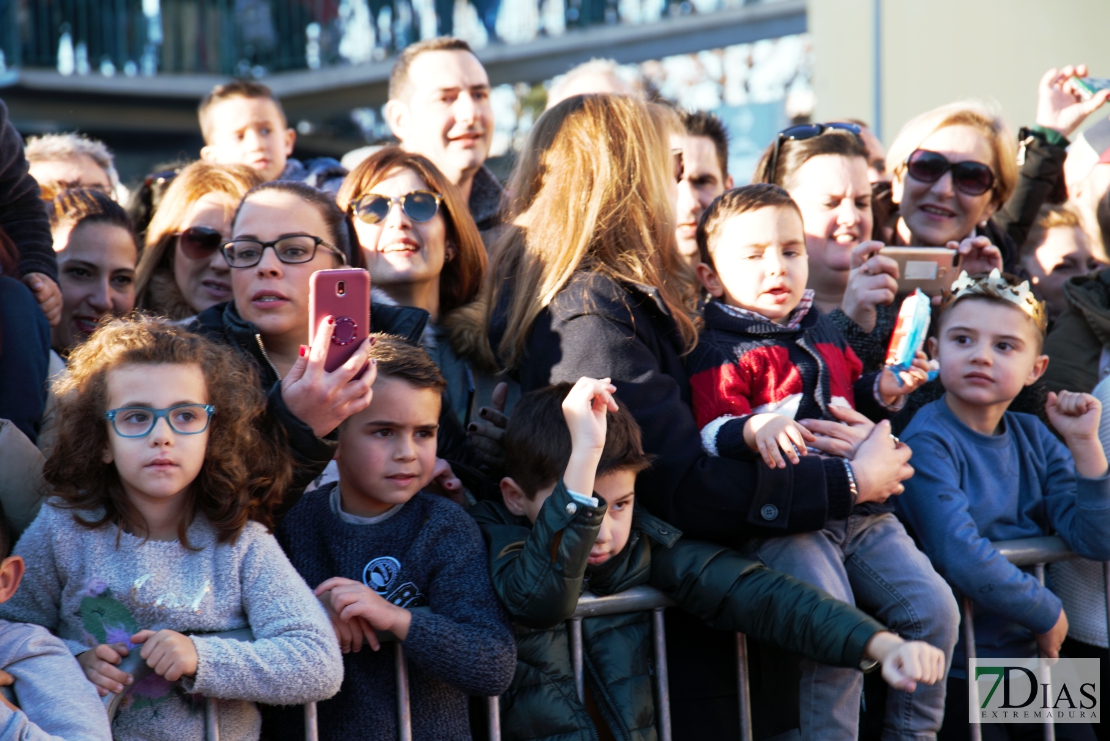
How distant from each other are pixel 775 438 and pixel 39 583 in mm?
1768

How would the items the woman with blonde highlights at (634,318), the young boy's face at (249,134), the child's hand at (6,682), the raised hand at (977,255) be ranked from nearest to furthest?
1. the child's hand at (6,682)
2. the woman with blonde highlights at (634,318)
3. the raised hand at (977,255)
4. the young boy's face at (249,134)

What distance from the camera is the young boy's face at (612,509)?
280 cm

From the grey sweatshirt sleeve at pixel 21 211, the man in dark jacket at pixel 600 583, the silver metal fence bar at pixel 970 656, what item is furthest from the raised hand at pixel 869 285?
the grey sweatshirt sleeve at pixel 21 211

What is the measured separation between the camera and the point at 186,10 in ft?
51.0

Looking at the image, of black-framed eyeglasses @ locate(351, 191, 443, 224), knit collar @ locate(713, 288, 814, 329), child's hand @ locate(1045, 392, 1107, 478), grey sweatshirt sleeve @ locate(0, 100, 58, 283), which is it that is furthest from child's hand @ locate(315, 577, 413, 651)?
child's hand @ locate(1045, 392, 1107, 478)

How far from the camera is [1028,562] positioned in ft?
11.1

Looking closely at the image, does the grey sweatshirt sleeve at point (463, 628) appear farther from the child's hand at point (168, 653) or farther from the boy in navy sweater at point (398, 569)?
the child's hand at point (168, 653)

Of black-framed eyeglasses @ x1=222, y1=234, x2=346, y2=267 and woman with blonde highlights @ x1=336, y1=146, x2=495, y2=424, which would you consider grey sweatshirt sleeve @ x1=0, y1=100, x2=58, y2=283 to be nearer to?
black-framed eyeglasses @ x1=222, y1=234, x2=346, y2=267

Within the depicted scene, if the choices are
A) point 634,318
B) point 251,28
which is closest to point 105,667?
point 634,318

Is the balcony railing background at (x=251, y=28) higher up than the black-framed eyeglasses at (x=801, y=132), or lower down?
higher up

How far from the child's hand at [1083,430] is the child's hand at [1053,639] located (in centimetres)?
46

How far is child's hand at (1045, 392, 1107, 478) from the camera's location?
3406 millimetres

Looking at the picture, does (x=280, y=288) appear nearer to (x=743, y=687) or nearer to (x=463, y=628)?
(x=463, y=628)

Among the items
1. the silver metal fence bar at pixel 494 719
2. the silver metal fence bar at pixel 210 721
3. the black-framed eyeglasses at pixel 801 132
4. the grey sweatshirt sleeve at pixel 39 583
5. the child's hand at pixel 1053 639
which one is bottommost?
the child's hand at pixel 1053 639
